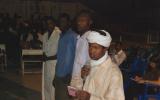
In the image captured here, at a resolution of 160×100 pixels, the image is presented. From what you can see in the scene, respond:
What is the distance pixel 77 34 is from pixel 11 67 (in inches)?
362

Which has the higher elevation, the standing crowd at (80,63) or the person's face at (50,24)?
the person's face at (50,24)

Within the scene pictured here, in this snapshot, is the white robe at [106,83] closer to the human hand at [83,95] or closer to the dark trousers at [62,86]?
the human hand at [83,95]

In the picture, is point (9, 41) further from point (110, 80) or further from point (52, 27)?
point (110, 80)

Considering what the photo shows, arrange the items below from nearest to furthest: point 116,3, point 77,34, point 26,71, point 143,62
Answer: point 77,34 → point 143,62 → point 26,71 → point 116,3

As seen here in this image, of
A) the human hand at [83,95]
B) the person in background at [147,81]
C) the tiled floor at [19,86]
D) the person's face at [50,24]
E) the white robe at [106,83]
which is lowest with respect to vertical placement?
the tiled floor at [19,86]

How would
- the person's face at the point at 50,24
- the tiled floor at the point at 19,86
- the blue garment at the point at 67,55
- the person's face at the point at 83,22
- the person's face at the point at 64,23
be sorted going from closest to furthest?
the person's face at the point at 83,22, the blue garment at the point at 67,55, the person's face at the point at 64,23, the person's face at the point at 50,24, the tiled floor at the point at 19,86

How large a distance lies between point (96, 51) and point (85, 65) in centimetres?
59

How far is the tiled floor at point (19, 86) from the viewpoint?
33.9 ft

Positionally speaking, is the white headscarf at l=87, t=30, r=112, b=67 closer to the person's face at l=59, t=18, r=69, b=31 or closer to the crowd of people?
the crowd of people

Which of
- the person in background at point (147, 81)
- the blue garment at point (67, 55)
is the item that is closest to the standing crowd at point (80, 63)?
the blue garment at point (67, 55)

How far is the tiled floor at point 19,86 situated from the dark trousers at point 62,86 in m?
3.27

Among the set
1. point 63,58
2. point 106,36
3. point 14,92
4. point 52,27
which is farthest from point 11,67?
point 106,36

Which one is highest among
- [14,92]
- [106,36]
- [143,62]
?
[106,36]

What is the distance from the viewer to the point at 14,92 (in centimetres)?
1087
